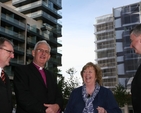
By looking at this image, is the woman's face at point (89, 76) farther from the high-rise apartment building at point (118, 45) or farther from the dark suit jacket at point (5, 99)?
the high-rise apartment building at point (118, 45)

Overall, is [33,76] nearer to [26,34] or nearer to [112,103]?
[112,103]

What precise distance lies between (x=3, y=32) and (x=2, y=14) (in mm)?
3369

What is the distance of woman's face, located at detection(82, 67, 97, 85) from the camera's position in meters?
4.82

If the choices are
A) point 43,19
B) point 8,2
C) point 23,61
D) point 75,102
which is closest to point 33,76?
point 75,102

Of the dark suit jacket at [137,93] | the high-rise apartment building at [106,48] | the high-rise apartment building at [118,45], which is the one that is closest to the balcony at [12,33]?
the high-rise apartment building at [118,45]

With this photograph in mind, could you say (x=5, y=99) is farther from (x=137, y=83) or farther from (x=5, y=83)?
(x=137, y=83)

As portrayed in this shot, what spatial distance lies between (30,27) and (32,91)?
44909mm

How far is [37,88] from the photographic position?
4.84m

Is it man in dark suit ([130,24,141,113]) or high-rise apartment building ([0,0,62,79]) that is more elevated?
high-rise apartment building ([0,0,62,79])

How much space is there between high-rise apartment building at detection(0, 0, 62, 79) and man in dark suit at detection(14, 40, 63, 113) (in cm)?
3390

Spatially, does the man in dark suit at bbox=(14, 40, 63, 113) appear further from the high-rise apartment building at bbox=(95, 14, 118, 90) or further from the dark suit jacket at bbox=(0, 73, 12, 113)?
the high-rise apartment building at bbox=(95, 14, 118, 90)

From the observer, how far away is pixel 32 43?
158 feet

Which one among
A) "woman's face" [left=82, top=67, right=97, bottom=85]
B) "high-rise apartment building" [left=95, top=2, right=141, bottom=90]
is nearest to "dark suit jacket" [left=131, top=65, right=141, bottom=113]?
"woman's face" [left=82, top=67, right=97, bottom=85]

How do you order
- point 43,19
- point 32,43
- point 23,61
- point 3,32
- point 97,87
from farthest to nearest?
point 43,19, point 32,43, point 23,61, point 3,32, point 97,87
